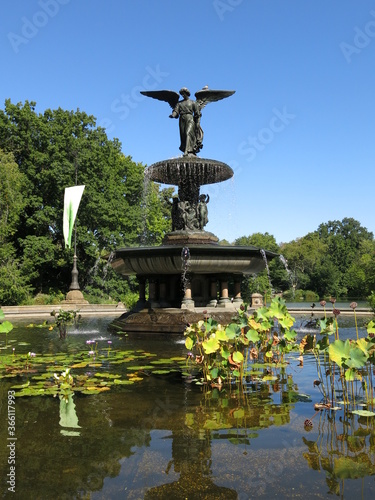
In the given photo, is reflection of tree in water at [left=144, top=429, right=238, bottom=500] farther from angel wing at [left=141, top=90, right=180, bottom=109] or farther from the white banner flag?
the white banner flag

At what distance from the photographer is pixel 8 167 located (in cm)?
3209

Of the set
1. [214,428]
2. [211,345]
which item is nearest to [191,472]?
[214,428]

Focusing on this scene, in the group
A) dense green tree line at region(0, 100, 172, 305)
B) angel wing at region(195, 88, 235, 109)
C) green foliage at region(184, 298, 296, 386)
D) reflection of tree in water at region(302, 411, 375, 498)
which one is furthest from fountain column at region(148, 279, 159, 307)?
dense green tree line at region(0, 100, 172, 305)

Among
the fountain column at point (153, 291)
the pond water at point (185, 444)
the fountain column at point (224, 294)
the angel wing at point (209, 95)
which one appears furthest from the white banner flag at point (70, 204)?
the pond water at point (185, 444)

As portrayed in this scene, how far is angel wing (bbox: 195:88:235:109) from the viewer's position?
48.3ft

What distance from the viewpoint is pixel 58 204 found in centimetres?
3634

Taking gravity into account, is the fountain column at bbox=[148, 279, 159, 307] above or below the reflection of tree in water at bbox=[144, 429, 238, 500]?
above

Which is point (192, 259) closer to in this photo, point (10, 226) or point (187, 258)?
point (187, 258)

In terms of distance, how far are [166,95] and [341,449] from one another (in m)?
13.3

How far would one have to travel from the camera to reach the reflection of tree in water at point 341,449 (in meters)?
2.71

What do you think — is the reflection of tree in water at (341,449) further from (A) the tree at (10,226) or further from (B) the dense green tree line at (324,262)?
(B) the dense green tree line at (324,262)

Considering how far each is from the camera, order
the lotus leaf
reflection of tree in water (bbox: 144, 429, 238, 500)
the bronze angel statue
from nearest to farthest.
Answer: reflection of tree in water (bbox: 144, 429, 238, 500)
the lotus leaf
the bronze angel statue

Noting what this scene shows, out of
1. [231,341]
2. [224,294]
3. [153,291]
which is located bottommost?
[231,341]

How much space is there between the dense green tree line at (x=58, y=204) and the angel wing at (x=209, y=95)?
66.0 feet
